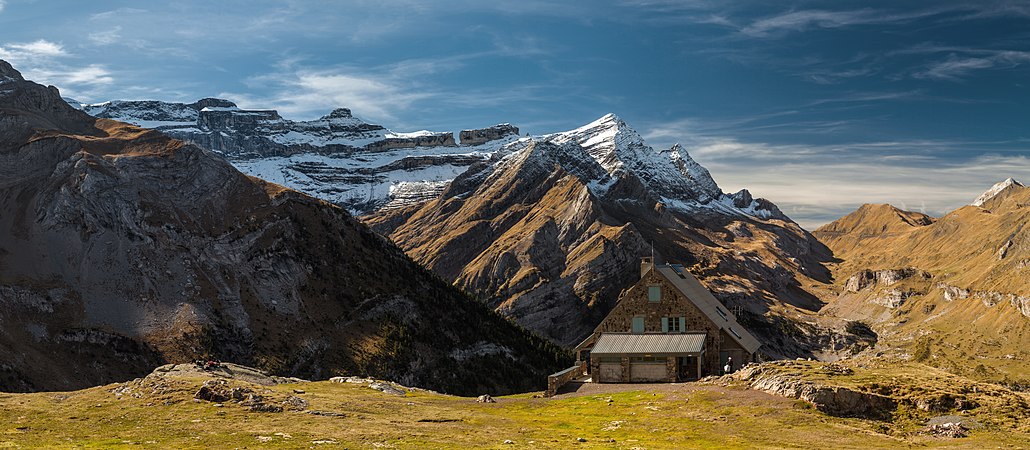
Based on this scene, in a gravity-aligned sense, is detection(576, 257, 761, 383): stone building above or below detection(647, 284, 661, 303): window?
below

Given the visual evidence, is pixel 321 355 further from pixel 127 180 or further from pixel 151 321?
pixel 127 180

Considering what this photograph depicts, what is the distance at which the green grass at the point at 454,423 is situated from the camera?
47250 millimetres

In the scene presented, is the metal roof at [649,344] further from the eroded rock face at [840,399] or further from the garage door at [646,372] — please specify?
the eroded rock face at [840,399]

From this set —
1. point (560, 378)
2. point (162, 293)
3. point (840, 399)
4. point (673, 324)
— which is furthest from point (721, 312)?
point (162, 293)

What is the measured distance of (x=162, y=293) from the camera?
166250 millimetres

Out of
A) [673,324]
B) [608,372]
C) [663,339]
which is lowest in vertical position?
[608,372]

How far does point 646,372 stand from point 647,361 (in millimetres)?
1024

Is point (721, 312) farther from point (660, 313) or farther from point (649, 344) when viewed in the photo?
point (649, 344)

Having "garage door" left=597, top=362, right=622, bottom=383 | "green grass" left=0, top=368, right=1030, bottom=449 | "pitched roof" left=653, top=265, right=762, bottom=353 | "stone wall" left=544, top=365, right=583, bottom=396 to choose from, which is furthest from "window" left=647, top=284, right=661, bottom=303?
"green grass" left=0, top=368, right=1030, bottom=449

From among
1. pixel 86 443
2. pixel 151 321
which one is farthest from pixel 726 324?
pixel 151 321

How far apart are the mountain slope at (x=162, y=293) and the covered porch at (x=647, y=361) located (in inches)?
3600

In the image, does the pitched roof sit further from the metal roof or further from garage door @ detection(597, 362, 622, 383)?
garage door @ detection(597, 362, 622, 383)

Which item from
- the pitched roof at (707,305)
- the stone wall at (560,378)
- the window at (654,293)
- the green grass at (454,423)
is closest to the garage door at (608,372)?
the stone wall at (560,378)

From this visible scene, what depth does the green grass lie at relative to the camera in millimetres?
47250
